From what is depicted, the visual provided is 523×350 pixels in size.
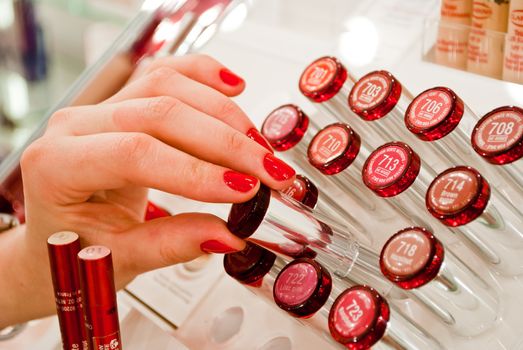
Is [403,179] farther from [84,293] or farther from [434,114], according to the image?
[84,293]

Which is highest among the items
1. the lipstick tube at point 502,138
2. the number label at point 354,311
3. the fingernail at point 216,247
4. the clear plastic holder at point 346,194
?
the lipstick tube at point 502,138

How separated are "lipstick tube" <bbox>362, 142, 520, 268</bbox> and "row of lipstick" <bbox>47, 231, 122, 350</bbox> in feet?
0.75

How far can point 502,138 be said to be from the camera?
1.82 ft

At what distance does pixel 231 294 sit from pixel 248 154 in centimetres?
19

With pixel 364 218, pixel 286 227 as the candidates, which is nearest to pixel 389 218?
pixel 364 218

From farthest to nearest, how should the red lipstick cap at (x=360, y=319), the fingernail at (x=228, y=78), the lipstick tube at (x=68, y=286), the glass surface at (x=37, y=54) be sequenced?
the glass surface at (x=37, y=54)
the fingernail at (x=228, y=78)
the lipstick tube at (x=68, y=286)
the red lipstick cap at (x=360, y=319)

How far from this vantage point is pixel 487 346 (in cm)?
57

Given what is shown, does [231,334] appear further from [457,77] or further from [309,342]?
[457,77]

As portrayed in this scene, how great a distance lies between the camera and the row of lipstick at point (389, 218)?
0.53m

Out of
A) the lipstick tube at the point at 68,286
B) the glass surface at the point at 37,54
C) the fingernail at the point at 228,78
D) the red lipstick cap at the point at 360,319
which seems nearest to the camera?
the red lipstick cap at the point at 360,319

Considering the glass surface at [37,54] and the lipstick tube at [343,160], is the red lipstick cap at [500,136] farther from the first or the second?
the glass surface at [37,54]

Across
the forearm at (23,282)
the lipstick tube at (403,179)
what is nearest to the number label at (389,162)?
the lipstick tube at (403,179)

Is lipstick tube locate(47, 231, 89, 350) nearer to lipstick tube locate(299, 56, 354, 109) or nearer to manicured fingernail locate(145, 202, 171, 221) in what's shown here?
manicured fingernail locate(145, 202, 171, 221)

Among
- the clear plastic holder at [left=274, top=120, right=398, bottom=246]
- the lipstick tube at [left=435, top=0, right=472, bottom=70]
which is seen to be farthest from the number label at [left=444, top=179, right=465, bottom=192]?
the lipstick tube at [left=435, top=0, right=472, bottom=70]
